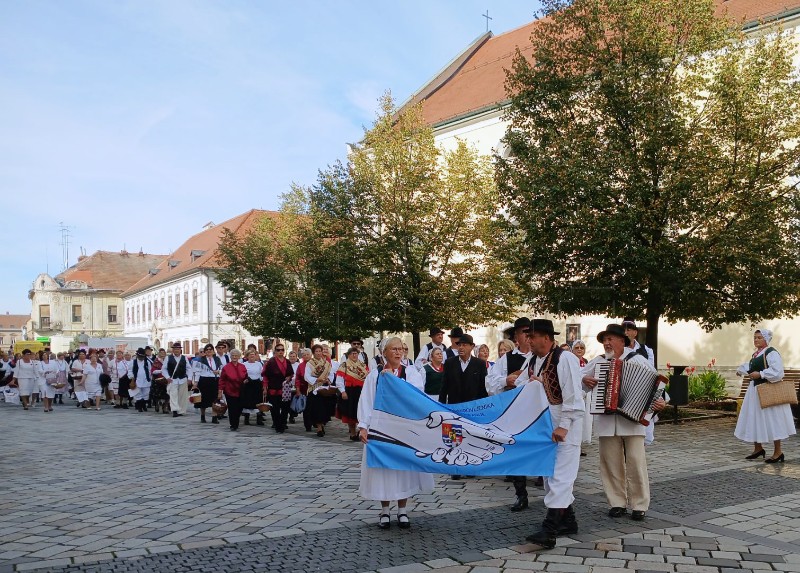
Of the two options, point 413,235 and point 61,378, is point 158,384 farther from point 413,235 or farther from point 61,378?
point 413,235

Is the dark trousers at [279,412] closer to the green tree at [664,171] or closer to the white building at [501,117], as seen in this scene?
the green tree at [664,171]

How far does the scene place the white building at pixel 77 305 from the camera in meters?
95.6

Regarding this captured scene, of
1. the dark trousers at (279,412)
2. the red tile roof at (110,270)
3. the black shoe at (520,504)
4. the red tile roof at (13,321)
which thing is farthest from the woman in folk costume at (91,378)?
the red tile roof at (13,321)

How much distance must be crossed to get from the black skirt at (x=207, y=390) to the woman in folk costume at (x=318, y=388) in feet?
14.9

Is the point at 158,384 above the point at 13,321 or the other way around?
the other way around

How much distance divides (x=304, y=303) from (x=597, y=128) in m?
19.0

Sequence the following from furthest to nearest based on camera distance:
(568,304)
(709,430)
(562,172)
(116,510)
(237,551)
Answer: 1. (568,304)
2. (562,172)
3. (709,430)
4. (116,510)
5. (237,551)

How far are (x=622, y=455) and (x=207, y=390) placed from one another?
14611 mm

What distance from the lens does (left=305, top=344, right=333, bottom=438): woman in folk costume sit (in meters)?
16.7

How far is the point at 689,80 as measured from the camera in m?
18.8

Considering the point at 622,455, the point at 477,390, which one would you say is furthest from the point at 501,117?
the point at 622,455

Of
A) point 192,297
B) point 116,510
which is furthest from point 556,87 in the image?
point 192,297

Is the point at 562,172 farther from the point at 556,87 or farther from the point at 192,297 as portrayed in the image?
the point at 192,297

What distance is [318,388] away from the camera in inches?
658
